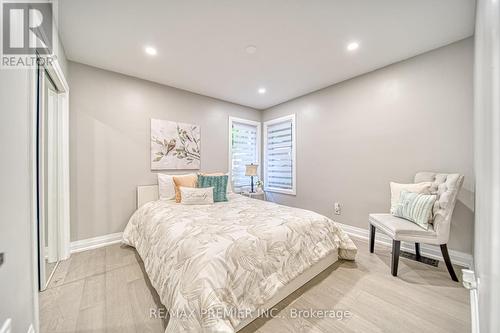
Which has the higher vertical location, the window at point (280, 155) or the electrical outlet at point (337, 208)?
the window at point (280, 155)

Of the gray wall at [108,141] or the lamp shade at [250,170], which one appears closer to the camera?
the gray wall at [108,141]

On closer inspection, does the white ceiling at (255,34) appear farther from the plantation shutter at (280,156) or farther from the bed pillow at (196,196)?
the bed pillow at (196,196)

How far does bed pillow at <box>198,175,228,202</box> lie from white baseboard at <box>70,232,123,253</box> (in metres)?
1.44

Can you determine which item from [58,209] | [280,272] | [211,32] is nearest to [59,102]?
[58,209]

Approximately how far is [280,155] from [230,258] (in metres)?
3.21

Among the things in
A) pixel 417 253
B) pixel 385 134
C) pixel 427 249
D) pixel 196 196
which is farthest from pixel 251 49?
pixel 427 249

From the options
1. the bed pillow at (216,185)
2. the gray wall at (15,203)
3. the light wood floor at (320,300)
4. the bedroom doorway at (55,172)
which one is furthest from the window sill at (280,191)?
the gray wall at (15,203)

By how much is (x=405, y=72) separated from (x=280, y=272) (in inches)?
116

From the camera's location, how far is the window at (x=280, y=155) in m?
4.01

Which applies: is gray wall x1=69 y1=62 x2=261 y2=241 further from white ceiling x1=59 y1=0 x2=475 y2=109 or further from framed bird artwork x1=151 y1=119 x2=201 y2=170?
white ceiling x1=59 y1=0 x2=475 y2=109

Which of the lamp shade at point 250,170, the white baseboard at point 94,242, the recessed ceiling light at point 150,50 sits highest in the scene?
the recessed ceiling light at point 150,50

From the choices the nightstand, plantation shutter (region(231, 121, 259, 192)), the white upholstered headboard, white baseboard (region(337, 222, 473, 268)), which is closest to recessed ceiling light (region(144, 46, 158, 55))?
the white upholstered headboard

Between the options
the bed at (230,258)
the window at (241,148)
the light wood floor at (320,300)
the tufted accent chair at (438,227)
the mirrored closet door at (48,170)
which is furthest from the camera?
the window at (241,148)

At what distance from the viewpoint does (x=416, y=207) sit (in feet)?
6.55
